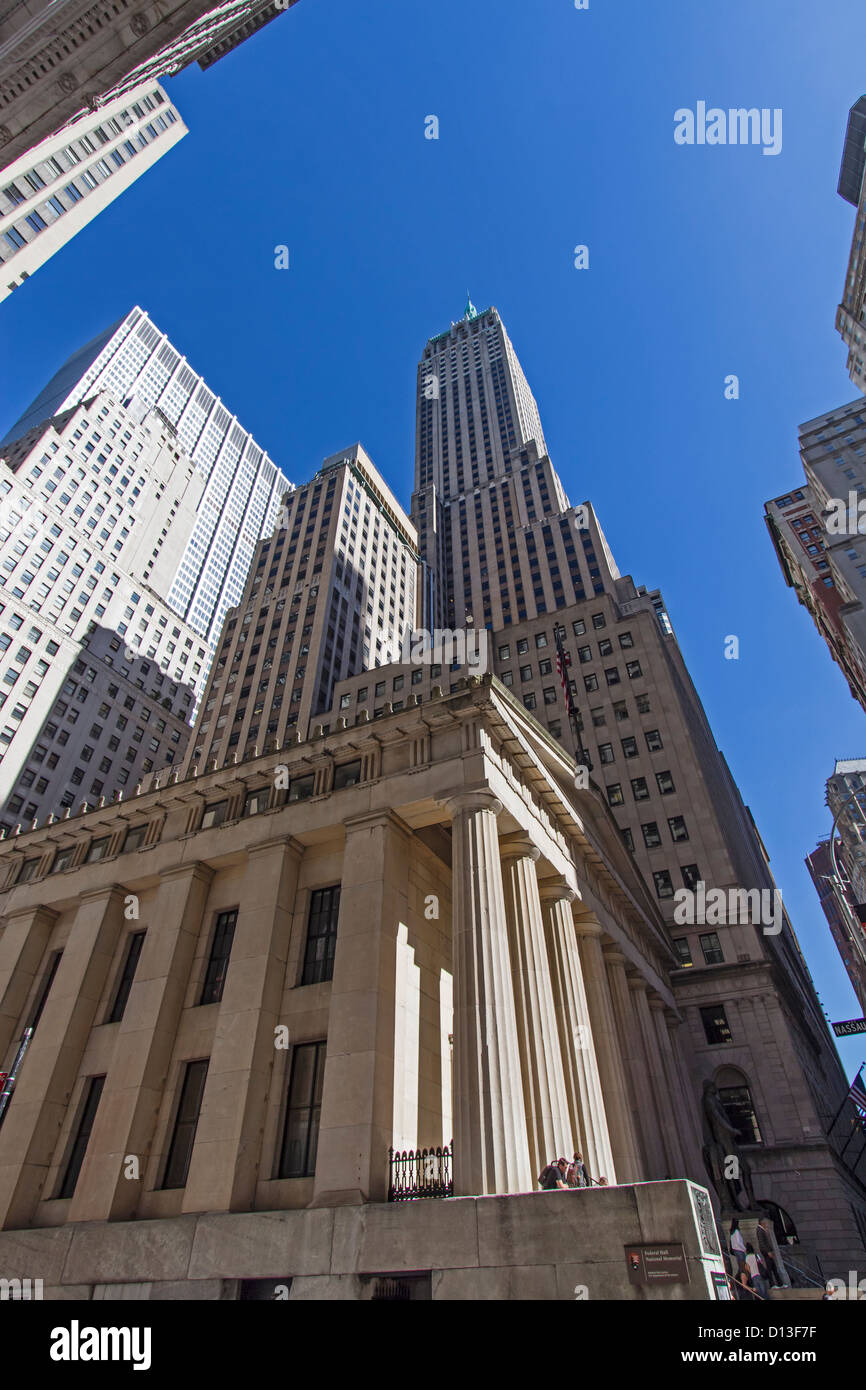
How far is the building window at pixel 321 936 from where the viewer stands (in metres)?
21.8

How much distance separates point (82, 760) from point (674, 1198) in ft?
263

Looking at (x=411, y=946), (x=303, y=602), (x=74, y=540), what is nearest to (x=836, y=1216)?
(x=411, y=946)

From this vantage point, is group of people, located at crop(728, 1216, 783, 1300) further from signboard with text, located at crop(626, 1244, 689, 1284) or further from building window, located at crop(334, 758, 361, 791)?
building window, located at crop(334, 758, 361, 791)

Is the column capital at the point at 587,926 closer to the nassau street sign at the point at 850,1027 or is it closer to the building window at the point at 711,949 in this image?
the building window at the point at 711,949

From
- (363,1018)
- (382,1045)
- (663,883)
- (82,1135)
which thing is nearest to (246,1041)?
(363,1018)

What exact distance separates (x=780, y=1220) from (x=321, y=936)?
1175 inches

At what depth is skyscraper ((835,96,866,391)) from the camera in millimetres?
99438

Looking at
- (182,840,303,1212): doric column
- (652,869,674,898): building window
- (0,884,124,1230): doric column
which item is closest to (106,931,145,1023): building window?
(0,884,124,1230): doric column

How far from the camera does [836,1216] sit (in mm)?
35031

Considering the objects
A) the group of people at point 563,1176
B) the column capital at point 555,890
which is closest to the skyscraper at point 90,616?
the column capital at point 555,890

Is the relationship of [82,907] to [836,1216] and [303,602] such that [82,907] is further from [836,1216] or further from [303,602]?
[303,602]

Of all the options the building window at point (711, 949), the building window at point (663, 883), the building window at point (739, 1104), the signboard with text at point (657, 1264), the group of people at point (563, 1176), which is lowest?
the signboard with text at point (657, 1264)

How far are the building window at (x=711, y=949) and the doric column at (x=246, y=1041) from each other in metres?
32.5
